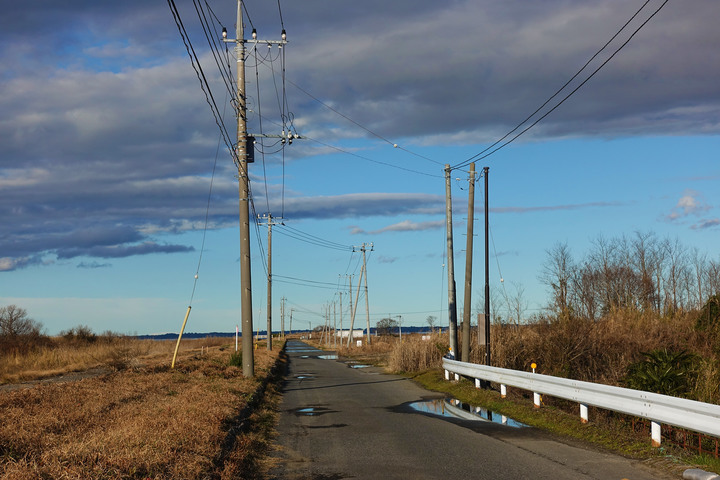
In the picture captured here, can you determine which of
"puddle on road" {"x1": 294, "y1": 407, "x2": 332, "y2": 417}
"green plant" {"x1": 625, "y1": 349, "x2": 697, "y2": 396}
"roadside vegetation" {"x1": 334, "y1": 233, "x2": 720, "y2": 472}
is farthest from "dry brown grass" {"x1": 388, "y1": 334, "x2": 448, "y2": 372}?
"green plant" {"x1": 625, "y1": 349, "x2": 697, "y2": 396}

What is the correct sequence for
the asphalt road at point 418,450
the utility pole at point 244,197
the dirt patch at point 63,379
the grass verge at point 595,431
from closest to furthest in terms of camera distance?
1. the asphalt road at point 418,450
2. the grass verge at point 595,431
3. the dirt patch at point 63,379
4. the utility pole at point 244,197

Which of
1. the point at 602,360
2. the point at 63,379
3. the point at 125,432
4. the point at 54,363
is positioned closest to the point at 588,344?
the point at 602,360

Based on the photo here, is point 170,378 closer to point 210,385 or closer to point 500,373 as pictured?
point 210,385

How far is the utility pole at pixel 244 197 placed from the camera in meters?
22.1

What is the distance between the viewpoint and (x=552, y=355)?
23531mm

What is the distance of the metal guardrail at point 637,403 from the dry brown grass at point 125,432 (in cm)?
594

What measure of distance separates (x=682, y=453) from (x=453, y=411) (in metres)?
6.57

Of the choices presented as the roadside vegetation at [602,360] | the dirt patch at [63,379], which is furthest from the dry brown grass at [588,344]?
the dirt patch at [63,379]

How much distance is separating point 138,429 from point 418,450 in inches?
166

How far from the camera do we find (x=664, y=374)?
15.1 metres

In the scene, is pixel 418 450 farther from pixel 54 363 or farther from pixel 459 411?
pixel 54 363

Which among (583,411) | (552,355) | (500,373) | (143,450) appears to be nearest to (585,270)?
(552,355)

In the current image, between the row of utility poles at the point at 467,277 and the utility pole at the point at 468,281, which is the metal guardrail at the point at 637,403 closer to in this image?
the row of utility poles at the point at 467,277

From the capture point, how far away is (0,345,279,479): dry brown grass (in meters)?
7.29
